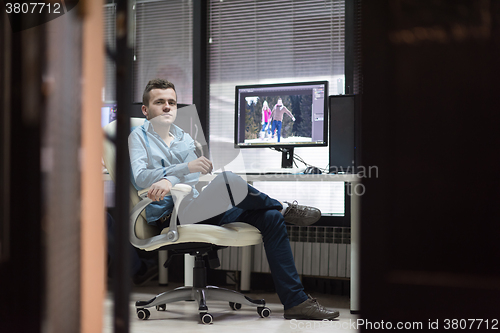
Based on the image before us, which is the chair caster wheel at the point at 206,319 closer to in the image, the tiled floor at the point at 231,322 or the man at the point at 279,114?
the tiled floor at the point at 231,322

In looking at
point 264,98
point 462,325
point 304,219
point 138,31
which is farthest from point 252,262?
point 462,325

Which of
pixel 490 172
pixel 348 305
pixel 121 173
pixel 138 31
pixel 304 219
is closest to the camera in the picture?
pixel 490 172

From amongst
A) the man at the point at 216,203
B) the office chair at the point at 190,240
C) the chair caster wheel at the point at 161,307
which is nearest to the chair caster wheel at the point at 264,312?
the office chair at the point at 190,240

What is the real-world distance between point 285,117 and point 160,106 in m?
0.65

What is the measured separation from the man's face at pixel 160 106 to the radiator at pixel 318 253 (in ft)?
3.62

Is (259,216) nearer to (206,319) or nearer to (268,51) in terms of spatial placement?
(206,319)

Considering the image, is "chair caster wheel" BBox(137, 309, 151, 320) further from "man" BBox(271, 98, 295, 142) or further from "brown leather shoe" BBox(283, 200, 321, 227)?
"man" BBox(271, 98, 295, 142)

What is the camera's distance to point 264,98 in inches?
95.8

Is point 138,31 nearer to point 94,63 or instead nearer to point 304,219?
point 304,219

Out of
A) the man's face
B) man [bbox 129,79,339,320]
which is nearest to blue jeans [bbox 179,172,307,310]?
man [bbox 129,79,339,320]

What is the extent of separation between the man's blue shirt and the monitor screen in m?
0.44

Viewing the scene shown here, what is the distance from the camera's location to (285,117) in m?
2.37

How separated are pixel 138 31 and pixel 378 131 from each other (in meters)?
2.90

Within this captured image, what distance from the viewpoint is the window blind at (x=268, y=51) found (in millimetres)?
2805
